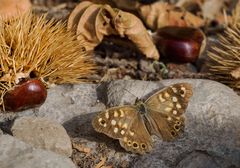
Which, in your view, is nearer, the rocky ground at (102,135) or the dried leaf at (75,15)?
the rocky ground at (102,135)

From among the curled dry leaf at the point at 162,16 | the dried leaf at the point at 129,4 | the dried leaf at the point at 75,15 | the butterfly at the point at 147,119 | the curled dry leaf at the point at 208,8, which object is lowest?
the curled dry leaf at the point at 208,8

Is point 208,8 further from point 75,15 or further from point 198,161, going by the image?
point 198,161

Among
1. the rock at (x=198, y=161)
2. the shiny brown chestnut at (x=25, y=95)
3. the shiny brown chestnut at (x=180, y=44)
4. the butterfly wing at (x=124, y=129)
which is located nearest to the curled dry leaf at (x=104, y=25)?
the shiny brown chestnut at (x=180, y=44)

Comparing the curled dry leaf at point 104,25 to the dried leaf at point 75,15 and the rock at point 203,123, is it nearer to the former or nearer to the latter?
the dried leaf at point 75,15

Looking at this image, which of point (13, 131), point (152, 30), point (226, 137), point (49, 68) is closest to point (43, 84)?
point (49, 68)

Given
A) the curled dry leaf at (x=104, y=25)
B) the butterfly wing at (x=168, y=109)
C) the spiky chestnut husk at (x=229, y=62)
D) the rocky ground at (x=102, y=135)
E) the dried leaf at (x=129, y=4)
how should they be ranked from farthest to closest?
the dried leaf at (x=129, y=4) → the curled dry leaf at (x=104, y=25) → the spiky chestnut husk at (x=229, y=62) → the butterfly wing at (x=168, y=109) → the rocky ground at (x=102, y=135)
